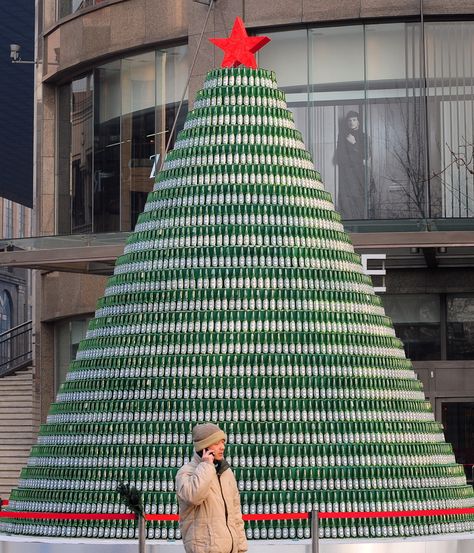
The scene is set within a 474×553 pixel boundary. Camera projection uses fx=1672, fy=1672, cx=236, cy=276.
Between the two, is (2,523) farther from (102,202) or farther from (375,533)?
(102,202)

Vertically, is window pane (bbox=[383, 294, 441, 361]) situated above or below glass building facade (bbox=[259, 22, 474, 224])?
below

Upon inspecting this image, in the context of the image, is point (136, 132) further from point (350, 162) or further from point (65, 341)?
point (65, 341)

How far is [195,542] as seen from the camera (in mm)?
10617

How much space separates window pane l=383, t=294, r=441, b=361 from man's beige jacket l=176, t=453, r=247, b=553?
877 inches

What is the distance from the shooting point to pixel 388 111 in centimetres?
3294

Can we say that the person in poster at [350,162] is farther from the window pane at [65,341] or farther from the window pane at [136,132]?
the window pane at [65,341]

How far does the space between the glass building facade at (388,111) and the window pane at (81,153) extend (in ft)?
18.9

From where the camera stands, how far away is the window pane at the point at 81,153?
123ft

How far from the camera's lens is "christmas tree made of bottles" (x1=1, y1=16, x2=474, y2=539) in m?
15.4

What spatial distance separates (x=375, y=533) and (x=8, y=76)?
3367 centimetres

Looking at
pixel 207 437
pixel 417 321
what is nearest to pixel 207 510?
pixel 207 437

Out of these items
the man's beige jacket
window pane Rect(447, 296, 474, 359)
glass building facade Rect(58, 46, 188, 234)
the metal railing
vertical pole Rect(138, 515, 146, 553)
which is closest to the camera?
the man's beige jacket

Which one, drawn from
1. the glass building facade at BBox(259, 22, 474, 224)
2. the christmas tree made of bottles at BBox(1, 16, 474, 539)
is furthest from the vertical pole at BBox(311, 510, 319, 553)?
the glass building facade at BBox(259, 22, 474, 224)

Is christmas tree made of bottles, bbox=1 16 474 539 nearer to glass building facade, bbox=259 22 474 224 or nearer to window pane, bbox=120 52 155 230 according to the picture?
glass building facade, bbox=259 22 474 224
